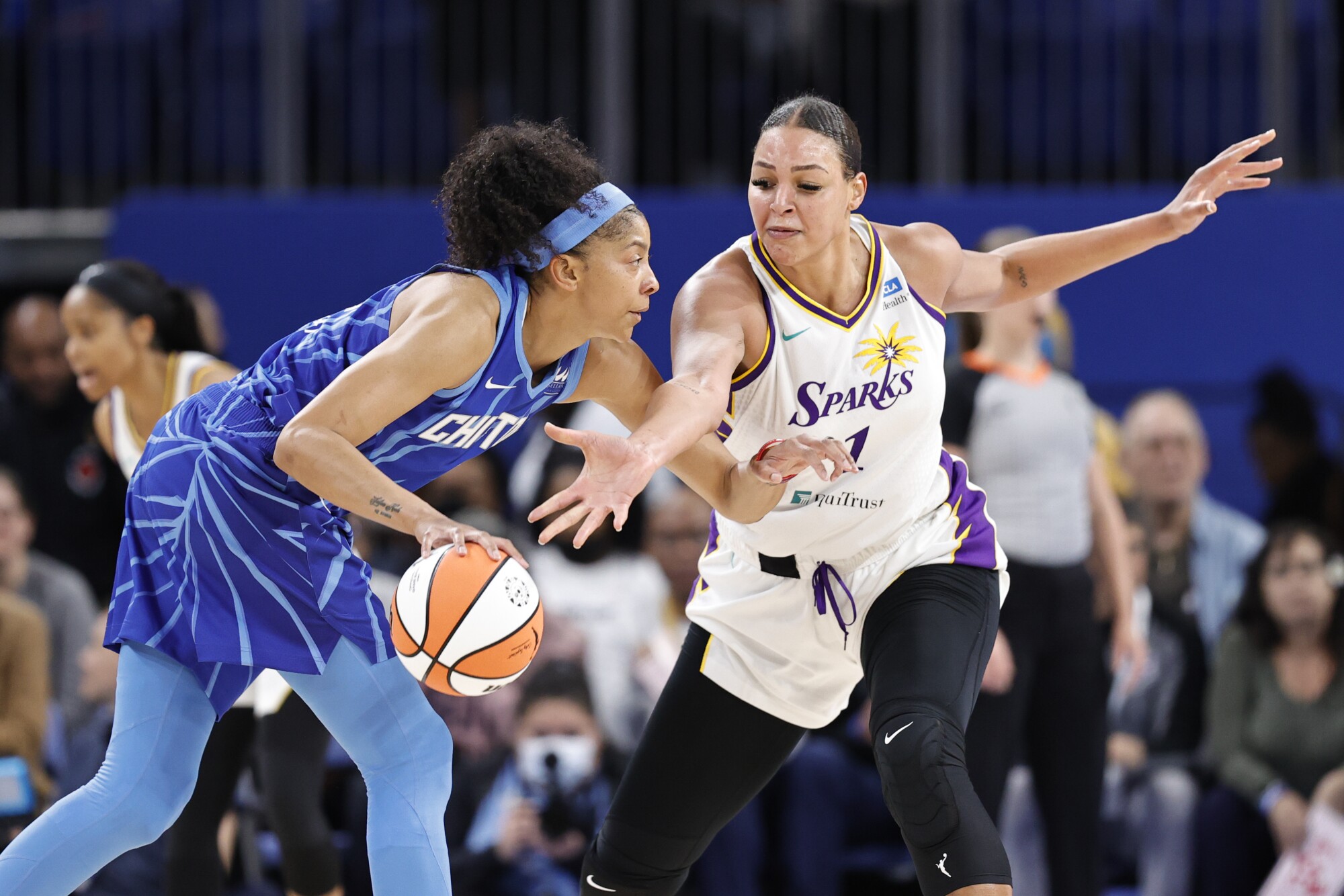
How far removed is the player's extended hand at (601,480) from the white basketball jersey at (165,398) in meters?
1.64

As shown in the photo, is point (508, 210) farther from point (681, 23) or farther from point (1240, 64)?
point (1240, 64)

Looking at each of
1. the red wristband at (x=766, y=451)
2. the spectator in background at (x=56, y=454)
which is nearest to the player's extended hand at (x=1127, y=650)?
the red wristband at (x=766, y=451)

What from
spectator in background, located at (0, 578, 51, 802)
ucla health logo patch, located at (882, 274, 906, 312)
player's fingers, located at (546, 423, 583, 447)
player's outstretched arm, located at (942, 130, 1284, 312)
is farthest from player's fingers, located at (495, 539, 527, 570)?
spectator in background, located at (0, 578, 51, 802)

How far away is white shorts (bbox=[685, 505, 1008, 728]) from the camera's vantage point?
375 centimetres

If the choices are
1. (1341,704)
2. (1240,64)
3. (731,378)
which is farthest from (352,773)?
(1240,64)

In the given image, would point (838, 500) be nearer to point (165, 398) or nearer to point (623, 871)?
point (623, 871)

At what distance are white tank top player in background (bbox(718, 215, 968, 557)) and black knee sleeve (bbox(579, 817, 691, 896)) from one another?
0.69 metres

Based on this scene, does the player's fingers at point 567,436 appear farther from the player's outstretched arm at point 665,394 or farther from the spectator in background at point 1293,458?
the spectator in background at point 1293,458

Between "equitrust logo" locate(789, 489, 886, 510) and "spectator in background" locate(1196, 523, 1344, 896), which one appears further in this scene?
"spectator in background" locate(1196, 523, 1344, 896)

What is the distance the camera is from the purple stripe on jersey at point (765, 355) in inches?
144

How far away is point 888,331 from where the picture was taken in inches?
146

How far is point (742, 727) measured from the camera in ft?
12.4

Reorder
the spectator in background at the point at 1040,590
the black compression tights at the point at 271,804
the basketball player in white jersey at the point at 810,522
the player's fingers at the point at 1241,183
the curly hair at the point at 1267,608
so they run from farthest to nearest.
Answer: the curly hair at the point at 1267,608 → the spectator in background at the point at 1040,590 → the black compression tights at the point at 271,804 → the player's fingers at the point at 1241,183 → the basketball player in white jersey at the point at 810,522

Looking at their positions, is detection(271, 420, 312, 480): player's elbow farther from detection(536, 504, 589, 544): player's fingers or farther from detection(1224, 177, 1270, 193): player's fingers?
detection(1224, 177, 1270, 193): player's fingers
